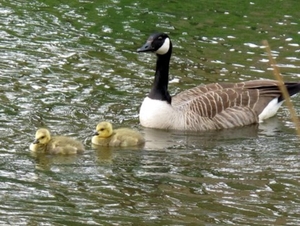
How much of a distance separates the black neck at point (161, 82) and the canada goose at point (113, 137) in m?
1.44

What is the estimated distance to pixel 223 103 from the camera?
480 inches

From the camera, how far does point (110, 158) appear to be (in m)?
10.0

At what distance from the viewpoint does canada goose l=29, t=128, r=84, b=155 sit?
391 inches

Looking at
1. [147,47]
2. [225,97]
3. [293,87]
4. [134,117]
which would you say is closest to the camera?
[147,47]

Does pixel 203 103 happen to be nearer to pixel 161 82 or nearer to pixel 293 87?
pixel 161 82

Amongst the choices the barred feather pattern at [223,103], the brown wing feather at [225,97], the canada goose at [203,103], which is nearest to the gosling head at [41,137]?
the canada goose at [203,103]

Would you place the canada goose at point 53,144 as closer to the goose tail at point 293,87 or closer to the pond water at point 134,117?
the pond water at point 134,117

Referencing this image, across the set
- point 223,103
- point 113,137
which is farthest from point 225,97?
point 113,137

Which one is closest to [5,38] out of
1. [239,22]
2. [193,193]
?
[239,22]

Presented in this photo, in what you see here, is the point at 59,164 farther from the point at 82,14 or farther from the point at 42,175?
the point at 82,14

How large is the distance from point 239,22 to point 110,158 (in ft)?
24.5

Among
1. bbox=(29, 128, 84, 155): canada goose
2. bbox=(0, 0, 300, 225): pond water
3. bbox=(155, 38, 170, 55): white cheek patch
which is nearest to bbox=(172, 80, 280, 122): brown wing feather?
bbox=(0, 0, 300, 225): pond water

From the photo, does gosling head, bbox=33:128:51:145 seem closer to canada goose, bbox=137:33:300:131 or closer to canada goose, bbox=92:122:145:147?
canada goose, bbox=92:122:145:147

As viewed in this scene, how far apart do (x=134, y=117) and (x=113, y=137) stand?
5.38 ft
